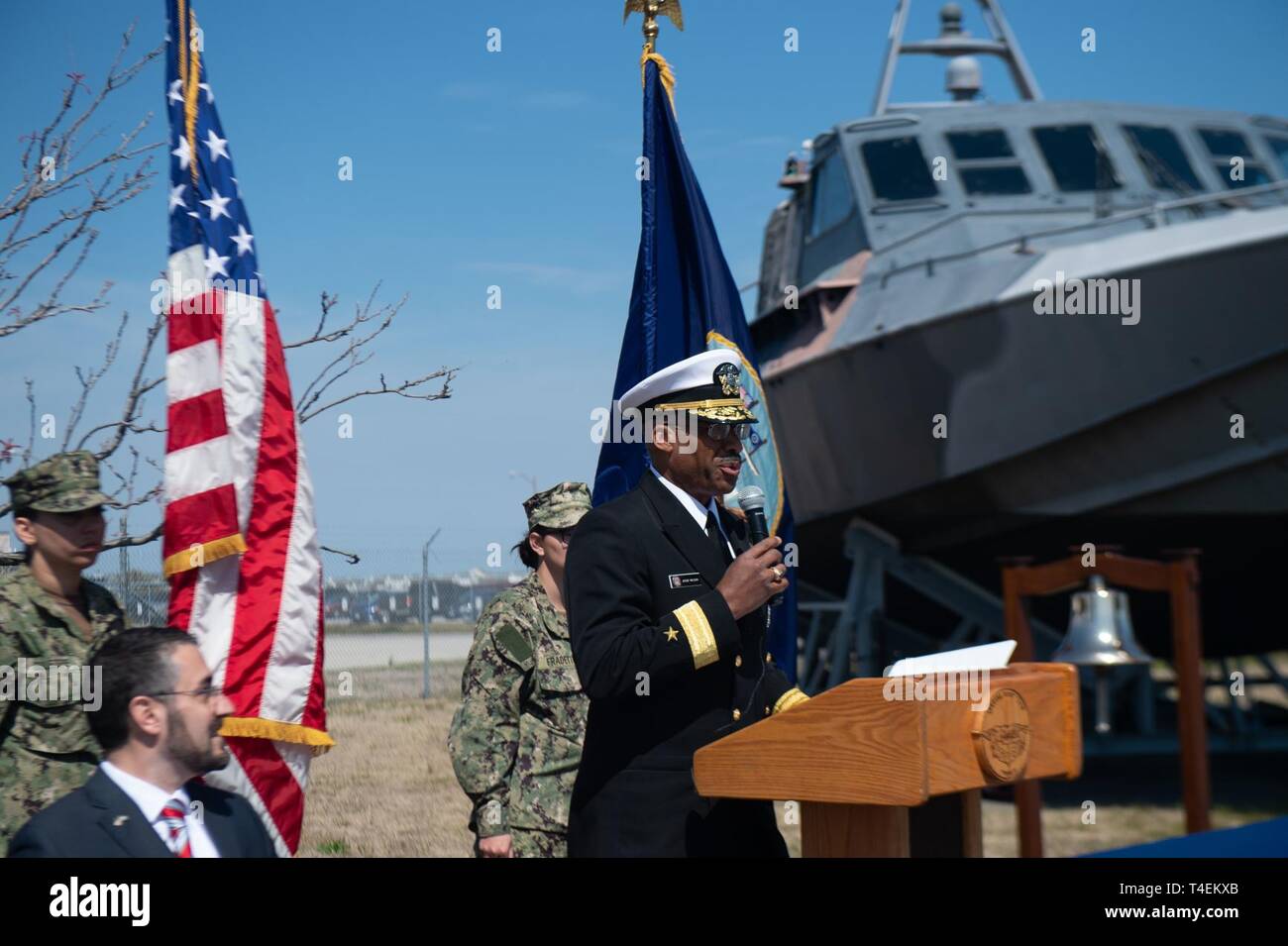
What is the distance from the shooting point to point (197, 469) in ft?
11.9

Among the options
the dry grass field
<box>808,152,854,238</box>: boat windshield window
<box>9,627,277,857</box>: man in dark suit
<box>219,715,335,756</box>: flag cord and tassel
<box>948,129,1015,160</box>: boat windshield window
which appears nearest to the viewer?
<box>9,627,277,857</box>: man in dark suit

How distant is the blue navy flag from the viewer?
184 inches

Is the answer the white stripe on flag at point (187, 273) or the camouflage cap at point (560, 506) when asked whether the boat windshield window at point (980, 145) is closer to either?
the camouflage cap at point (560, 506)

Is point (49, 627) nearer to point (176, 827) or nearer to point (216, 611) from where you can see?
point (216, 611)

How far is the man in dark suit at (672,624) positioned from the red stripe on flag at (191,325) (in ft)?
4.79

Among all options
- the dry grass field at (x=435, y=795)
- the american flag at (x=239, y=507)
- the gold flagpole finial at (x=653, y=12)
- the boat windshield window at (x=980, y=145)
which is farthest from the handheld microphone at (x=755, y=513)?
the boat windshield window at (x=980, y=145)

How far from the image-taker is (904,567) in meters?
10.3

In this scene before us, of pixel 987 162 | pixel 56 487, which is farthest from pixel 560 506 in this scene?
pixel 987 162

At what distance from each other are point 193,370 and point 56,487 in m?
0.66

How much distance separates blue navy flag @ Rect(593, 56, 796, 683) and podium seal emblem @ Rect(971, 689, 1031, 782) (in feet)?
7.69

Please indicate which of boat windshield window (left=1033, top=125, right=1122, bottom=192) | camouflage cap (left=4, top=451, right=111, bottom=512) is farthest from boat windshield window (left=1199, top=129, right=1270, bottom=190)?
camouflage cap (left=4, top=451, right=111, bottom=512)

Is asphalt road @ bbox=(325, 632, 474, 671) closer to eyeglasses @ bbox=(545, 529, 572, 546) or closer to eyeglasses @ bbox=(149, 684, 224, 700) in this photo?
eyeglasses @ bbox=(545, 529, 572, 546)

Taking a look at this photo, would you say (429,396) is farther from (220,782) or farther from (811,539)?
(811,539)

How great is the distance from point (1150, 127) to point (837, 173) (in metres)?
2.26
